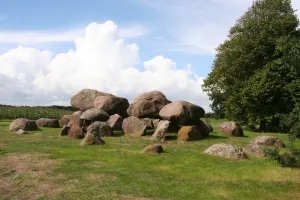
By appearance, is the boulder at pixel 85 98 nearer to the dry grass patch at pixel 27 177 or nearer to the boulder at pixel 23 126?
the boulder at pixel 23 126

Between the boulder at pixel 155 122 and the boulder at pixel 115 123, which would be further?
the boulder at pixel 115 123

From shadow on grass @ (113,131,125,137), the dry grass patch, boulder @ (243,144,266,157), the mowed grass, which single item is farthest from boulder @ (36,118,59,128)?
boulder @ (243,144,266,157)

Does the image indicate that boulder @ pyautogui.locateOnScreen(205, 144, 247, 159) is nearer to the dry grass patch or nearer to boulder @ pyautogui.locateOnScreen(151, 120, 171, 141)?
boulder @ pyautogui.locateOnScreen(151, 120, 171, 141)

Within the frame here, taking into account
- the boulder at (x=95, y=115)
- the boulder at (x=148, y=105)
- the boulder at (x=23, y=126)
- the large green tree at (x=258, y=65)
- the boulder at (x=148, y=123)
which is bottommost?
the boulder at (x=23, y=126)

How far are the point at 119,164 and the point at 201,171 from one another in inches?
→ 191

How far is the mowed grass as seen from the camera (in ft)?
47.5

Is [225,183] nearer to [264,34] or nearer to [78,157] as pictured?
[78,157]

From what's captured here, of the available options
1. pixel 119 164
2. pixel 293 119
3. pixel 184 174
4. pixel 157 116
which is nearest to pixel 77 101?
pixel 157 116

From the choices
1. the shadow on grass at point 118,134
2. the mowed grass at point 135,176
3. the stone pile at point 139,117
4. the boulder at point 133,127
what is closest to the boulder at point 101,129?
the stone pile at point 139,117

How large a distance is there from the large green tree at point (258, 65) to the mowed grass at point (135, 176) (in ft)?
73.7

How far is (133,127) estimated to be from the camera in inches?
1409

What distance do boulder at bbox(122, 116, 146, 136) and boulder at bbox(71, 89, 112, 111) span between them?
1097 cm

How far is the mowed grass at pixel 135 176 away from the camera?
14.5 m

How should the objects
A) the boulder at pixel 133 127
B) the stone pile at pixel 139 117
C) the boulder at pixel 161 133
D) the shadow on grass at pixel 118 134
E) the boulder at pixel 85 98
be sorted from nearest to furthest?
the boulder at pixel 161 133 → the stone pile at pixel 139 117 → the boulder at pixel 133 127 → the shadow on grass at pixel 118 134 → the boulder at pixel 85 98
